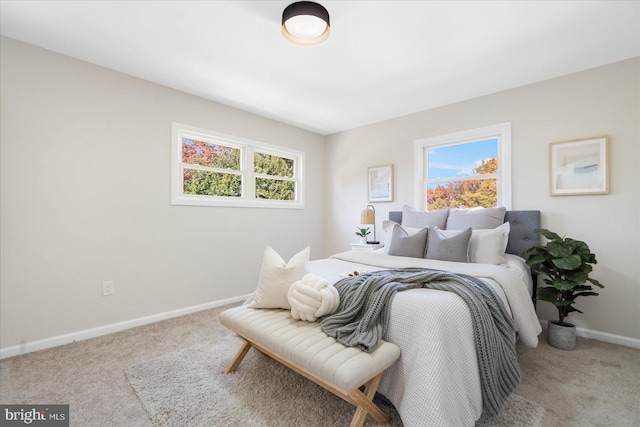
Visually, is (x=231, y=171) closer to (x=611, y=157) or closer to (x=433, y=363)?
(x=433, y=363)

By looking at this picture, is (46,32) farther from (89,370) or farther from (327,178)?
(327,178)

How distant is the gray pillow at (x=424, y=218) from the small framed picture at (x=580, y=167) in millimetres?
1003

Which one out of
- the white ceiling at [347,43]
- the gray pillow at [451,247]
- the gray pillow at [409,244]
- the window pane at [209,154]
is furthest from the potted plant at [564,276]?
the window pane at [209,154]

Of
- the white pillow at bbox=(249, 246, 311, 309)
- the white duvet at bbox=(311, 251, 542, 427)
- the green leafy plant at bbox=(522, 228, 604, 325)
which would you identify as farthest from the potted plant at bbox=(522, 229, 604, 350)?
the white pillow at bbox=(249, 246, 311, 309)

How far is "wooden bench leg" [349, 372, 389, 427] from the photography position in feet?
4.17

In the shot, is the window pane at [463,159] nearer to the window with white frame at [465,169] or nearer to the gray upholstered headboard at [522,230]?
the window with white frame at [465,169]

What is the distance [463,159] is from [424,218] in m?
0.91

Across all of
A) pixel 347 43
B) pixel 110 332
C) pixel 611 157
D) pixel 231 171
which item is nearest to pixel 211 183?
pixel 231 171

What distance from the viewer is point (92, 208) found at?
2.50 meters

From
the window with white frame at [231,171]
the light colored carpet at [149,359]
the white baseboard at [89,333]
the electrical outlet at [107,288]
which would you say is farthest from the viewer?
the window with white frame at [231,171]

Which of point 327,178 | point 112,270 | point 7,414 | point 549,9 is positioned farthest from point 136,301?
point 549,9

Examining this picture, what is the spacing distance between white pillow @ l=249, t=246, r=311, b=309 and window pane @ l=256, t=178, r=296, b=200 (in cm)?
210

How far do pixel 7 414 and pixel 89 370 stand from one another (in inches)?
17.1

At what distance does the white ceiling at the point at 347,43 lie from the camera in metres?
1.85
